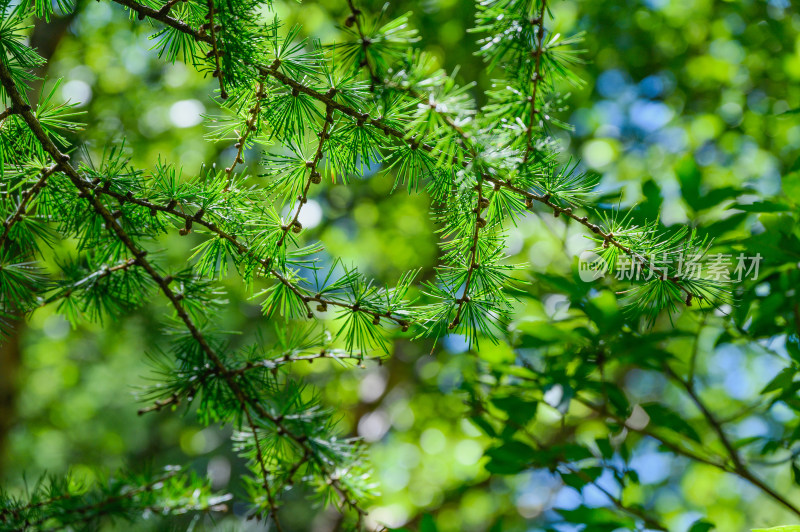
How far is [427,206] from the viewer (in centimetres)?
256

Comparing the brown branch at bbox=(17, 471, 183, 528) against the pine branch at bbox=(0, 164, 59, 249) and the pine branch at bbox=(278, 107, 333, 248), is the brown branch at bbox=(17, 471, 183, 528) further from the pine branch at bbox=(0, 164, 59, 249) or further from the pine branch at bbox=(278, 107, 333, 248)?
the pine branch at bbox=(278, 107, 333, 248)

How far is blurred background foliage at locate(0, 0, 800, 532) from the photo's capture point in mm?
2025

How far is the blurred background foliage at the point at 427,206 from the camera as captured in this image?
6.64 feet

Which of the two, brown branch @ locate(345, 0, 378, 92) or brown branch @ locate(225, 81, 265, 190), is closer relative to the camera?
brown branch @ locate(345, 0, 378, 92)

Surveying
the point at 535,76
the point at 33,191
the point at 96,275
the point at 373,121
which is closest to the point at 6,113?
the point at 33,191

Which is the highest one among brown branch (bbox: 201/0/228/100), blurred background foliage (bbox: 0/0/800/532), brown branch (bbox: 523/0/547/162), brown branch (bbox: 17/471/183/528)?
blurred background foliage (bbox: 0/0/800/532)

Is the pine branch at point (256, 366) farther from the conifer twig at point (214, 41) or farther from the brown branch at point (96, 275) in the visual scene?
the conifer twig at point (214, 41)

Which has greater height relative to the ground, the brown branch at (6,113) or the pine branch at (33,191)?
the brown branch at (6,113)

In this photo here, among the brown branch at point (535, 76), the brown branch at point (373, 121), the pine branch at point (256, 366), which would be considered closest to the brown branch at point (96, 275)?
the pine branch at point (256, 366)

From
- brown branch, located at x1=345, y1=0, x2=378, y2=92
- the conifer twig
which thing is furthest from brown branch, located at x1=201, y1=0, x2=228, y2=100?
brown branch, located at x1=345, y1=0, x2=378, y2=92

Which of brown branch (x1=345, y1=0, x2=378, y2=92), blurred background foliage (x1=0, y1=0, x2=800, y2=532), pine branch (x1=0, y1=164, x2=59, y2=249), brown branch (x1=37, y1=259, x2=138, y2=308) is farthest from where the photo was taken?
blurred background foliage (x1=0, y1=0, x2=800, y2=532)

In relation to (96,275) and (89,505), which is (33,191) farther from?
(89,505)

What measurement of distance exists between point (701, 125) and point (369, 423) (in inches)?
74.8

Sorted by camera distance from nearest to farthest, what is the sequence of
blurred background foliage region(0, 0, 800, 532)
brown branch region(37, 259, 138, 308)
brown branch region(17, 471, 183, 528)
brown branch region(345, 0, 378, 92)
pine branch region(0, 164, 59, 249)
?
brown branch region(345, 0, 378, 92), pine branch region(0, 164, 59, 249), brown branch region(37, 259, 138, 308), brown branch region(17, 471, 183, 528), blurred background foliage region(0, 0, 800, 532)
